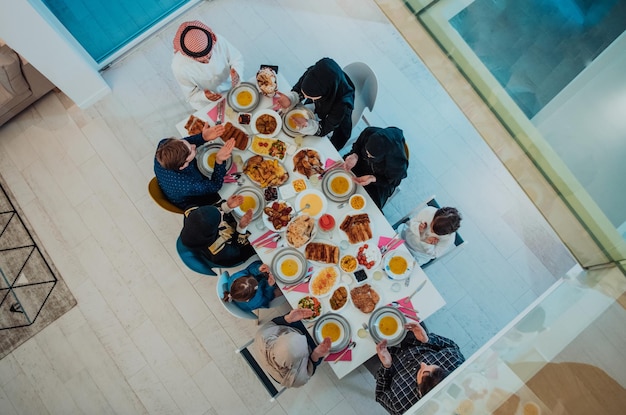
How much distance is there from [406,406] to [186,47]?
305cm

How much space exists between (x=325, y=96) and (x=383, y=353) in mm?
1918

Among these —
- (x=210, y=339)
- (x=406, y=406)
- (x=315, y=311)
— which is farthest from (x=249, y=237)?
(x=406, y=406)

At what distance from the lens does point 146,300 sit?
13.0 ft

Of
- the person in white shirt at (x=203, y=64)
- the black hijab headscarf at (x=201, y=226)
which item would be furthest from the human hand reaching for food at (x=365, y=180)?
the person in white shirt at (x=203, y=64)

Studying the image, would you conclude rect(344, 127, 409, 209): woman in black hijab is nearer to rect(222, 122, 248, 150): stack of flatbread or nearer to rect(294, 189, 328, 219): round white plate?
rect(294, 189, 328, 219): round white plate

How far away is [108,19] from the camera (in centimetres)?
432

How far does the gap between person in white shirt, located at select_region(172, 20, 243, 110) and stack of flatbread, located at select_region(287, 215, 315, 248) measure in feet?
4.02

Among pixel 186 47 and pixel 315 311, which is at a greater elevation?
pixel 186 47

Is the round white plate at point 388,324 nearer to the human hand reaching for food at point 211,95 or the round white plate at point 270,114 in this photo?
the round white plate at point 270,114

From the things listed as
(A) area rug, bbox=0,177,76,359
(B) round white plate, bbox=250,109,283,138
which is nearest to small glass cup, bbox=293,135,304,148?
(B) round white plate, bbox=250,109,283,138

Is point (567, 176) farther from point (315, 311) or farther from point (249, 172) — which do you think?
point (249, 172)

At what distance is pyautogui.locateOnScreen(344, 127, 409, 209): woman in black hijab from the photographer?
3135mm

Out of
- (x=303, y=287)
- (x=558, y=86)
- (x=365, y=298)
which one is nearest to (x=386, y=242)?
(x=365, y=298)

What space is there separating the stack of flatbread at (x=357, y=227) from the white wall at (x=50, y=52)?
2.89 meters
